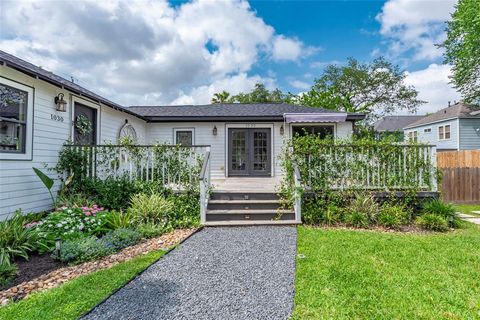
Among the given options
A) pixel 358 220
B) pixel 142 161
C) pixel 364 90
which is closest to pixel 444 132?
pixel 364 90

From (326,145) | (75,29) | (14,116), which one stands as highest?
(75,29)

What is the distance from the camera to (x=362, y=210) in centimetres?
603

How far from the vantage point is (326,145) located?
253 inches

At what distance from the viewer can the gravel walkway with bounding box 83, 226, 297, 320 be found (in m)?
2.53

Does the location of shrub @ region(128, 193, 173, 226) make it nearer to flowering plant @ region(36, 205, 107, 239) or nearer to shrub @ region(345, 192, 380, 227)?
flowering plant @ region(36, 205, 107, 239)

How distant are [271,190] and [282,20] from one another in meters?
9.57

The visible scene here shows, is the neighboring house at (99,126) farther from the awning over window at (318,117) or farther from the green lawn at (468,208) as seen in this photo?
the green lawn at (468,208)

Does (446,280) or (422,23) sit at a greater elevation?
(422,23)

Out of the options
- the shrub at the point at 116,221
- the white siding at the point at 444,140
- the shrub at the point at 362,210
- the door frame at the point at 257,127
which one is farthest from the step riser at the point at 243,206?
the white siding at the point at 444,140

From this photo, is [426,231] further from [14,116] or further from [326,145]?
[14,116]

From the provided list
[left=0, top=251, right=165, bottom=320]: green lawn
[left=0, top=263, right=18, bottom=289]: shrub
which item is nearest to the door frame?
[left=0, top=251, right=165, bottom=320]: green lawn

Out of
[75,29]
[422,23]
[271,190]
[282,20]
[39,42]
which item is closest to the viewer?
[271,190]

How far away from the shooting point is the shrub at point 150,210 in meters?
5.63

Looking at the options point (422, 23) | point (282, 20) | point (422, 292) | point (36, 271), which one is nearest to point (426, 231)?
point (422, 292)
